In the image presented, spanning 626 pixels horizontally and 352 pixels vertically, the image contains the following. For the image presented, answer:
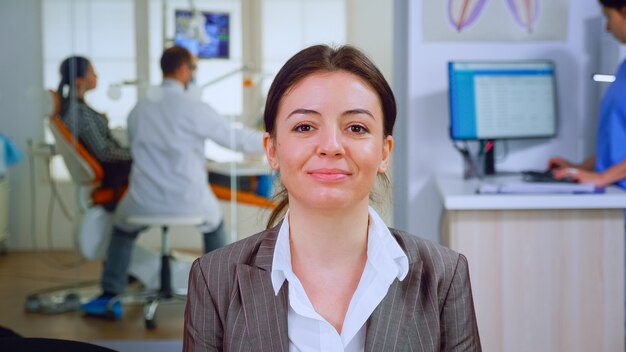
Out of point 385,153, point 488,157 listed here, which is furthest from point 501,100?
point 385,153

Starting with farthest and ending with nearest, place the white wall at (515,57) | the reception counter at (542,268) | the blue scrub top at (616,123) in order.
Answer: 1. the white wall at (515,57)
2. the blue scrub top at (616,123)
3. the reception counter at (542,268)

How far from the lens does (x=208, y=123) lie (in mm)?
4457

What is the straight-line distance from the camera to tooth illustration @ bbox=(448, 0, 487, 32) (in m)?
3.91

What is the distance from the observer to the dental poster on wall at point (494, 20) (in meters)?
3.91

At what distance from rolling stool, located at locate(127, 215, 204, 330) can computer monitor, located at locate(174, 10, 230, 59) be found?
0.80 m

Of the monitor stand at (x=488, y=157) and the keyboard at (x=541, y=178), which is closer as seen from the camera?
the keyboard at (x=541, y=178)

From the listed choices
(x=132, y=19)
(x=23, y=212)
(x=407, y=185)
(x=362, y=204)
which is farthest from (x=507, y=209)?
(x=23, y=212)

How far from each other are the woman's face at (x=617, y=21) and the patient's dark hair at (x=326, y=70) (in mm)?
1940

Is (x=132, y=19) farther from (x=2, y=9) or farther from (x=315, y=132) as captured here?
(x=315, y=132)

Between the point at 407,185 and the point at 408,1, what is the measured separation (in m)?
0.81

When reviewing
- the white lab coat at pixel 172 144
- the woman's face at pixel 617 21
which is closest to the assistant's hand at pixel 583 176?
the woman's face at pixel 617 21

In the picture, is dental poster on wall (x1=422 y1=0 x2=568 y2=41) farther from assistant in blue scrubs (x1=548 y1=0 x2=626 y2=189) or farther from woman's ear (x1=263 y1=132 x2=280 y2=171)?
woman's ear (x1=263 y1=132 x2=280 y2=171)

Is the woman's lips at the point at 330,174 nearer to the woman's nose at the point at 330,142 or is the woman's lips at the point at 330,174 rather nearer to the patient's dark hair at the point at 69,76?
the woman's nose at the point at 330,142

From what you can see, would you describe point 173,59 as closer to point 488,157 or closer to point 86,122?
point 86,122
